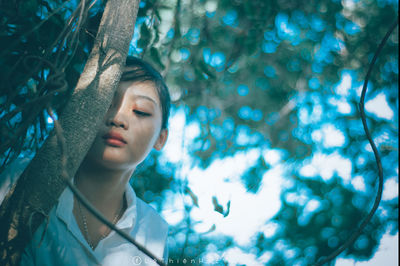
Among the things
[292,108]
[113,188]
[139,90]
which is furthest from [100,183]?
[292,108]

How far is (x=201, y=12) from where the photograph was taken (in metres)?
2.62

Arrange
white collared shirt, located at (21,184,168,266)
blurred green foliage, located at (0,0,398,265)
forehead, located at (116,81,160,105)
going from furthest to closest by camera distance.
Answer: blurred green foliage, located at (0,0,398,265) → forehead, located at (116,81,160,105) → white collared shirt, located at (21,184,168,266)

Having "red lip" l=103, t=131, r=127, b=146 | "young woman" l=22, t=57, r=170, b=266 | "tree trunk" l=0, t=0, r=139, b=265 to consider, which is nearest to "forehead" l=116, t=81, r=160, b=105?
"young woman" l=22, t=57, r=170, b=266

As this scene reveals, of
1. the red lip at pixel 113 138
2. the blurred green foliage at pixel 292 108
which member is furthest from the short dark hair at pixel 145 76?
the blurred green foliage at pixel 292 108

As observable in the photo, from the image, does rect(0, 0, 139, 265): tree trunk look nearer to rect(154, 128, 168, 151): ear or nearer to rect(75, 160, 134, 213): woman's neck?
rect(75, 160, 134, 213): woman's neck

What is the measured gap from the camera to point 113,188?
1.28 meters

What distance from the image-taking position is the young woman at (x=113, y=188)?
3.50 ft

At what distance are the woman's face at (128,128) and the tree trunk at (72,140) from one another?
0.97 ft

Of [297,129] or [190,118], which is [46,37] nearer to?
[190,118]

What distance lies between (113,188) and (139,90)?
448 millimetres

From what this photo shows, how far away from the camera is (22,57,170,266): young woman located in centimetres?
107

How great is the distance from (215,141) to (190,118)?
56 centimetres

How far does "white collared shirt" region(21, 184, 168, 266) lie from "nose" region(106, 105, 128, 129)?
343mm

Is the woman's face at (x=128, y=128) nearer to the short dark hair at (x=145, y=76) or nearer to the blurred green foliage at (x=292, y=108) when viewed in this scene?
the short dark hair at (x=145, y=76)
